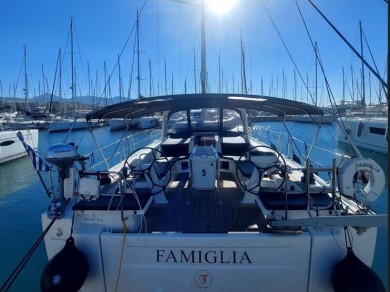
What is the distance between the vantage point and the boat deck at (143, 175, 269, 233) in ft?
13.9

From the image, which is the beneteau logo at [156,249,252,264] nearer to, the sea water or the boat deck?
the boat deck

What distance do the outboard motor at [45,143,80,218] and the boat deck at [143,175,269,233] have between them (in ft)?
3.89

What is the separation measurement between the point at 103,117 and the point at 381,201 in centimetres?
909

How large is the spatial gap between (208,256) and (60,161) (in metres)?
2.30

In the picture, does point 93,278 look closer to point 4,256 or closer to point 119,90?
point 4,256

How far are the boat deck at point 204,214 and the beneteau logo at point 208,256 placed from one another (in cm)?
49

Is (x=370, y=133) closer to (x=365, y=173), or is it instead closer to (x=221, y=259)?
(x=365, y=173)

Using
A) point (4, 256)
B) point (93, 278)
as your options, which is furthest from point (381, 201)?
point (4, 256)

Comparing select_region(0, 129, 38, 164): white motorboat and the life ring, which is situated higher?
the life ring

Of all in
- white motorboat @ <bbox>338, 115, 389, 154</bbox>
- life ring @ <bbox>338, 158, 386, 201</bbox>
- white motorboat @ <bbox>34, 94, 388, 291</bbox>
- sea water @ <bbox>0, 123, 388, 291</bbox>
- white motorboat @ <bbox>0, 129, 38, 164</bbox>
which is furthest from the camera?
white motorboat @ <bbox>338, 115, 389, 154</bbox>

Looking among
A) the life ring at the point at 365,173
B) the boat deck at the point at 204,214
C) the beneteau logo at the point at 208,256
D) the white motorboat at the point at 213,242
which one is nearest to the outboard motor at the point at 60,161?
the white motorboat at the point at 213,242

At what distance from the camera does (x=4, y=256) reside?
6992 millimetres

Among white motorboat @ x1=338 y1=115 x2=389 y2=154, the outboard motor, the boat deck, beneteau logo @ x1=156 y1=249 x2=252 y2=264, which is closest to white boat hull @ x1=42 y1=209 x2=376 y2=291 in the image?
beneteau logo @ x1=156 y1=249 x2=252 y2=264

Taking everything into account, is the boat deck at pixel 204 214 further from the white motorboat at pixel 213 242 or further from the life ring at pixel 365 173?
the life ring at pixel 365 173
